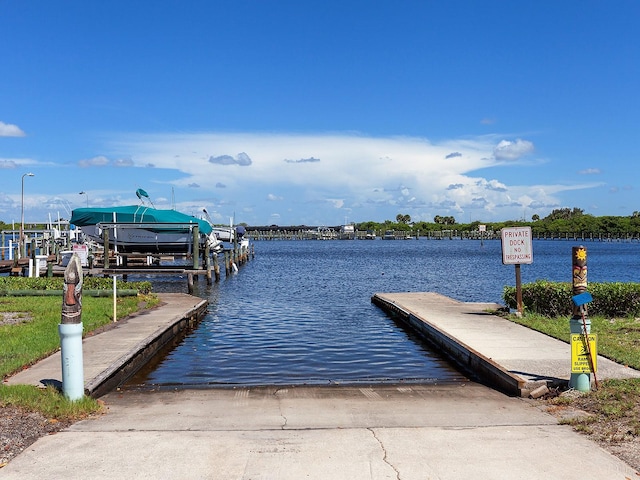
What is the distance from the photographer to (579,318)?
1011 cm

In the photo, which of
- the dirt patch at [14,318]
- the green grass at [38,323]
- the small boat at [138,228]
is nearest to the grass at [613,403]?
the green grass at [38,323]

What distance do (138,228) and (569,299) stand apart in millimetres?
29957

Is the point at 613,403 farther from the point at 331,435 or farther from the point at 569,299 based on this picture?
the point at 569,299

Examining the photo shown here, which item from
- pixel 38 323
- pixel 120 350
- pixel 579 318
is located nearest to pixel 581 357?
pixel 579 318

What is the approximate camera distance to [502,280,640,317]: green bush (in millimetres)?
18281

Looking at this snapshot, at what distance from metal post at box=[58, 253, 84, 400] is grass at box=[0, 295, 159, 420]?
7.4 inches

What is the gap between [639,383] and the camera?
32.1 feet

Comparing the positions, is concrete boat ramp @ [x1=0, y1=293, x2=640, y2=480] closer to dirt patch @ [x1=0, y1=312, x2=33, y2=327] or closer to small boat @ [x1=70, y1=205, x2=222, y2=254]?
dirt patch @ [x1=0, y1=312, x2=33, y2=327]

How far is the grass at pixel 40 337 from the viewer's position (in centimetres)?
897

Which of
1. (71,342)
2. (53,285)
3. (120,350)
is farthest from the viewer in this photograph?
(53,285)

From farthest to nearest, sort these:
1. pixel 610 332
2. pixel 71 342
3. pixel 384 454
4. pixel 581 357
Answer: pixel 610 332 → pixel 581 357 → pixel 71 342 → pixel 384 454

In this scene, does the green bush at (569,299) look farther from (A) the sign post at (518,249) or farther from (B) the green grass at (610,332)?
(A) the sign post at (518,249)

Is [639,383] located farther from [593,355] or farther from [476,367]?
[476,367]

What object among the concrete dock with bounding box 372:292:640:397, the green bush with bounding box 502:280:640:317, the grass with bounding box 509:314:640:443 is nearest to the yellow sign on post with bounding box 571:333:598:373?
the grass with bounding box 509:314:640:443
